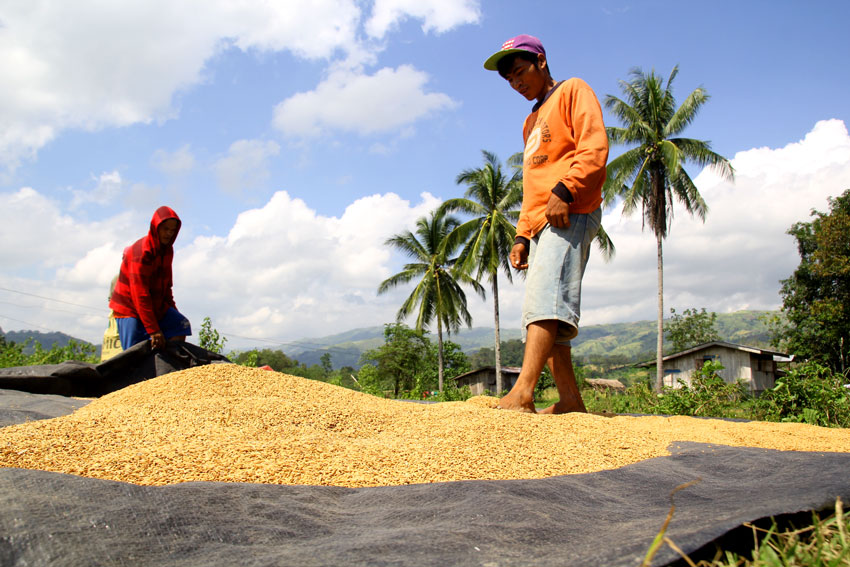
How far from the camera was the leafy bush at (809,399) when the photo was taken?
12.6 feet

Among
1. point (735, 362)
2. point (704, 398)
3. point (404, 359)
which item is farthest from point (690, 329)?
point (704, 398)

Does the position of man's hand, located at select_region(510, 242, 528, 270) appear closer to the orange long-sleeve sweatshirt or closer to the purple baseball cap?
the orange long-sleeve sweatshirt

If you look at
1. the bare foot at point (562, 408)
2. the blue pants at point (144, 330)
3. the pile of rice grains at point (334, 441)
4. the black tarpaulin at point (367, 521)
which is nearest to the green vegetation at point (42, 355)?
the blue pants at point (144, 330)

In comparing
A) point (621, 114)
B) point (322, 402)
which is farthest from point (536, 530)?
point (621, 114)

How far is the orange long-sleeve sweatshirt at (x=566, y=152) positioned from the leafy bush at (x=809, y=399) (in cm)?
245

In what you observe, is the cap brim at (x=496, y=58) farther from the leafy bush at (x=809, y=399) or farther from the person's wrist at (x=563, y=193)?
the leafy bush at (x=809, y=399)

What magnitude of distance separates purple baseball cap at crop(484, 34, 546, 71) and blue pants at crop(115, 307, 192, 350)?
331 centimetres

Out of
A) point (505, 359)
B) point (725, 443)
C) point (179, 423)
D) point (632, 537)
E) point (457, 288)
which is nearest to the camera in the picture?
point (632, 537)

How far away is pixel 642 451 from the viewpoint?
6.51ft

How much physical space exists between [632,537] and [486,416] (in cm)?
141

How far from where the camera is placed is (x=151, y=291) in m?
4.44

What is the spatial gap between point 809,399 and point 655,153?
19187 millimetres

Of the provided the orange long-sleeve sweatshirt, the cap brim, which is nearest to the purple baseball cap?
the cap brim

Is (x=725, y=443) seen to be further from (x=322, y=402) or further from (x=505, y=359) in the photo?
(x=505, y=359)
